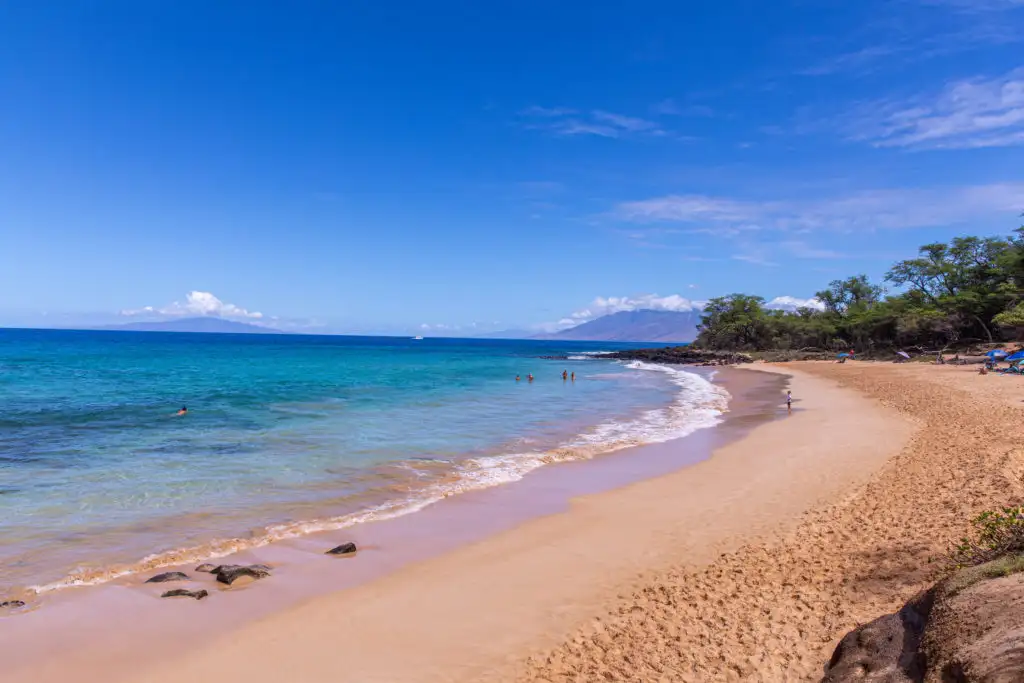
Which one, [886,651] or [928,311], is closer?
[886,651]

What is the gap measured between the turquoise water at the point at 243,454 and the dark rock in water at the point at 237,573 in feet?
4.83

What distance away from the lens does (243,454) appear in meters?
16.8

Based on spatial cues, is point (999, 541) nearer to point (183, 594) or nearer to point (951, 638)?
point (951, 638)

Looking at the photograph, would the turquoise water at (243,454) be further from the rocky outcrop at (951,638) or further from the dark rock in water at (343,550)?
the rocky outcrop at (951,638)

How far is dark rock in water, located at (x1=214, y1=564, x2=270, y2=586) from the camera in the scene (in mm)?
8183

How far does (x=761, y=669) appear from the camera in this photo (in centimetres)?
542

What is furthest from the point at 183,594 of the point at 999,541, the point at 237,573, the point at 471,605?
the point at 999,541

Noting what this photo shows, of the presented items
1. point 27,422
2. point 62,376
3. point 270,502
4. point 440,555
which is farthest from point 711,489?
point 62,376

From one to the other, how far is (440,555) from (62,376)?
46302mm

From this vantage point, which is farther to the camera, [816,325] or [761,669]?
[816,325]

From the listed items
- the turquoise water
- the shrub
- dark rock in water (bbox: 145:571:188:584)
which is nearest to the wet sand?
dark rock in water (bbox: 145:571:188:584)

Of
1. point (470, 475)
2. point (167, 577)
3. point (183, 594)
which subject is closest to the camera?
point (183, 594)

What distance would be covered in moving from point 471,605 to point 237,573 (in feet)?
12.2

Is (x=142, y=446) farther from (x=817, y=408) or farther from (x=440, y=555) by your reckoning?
(x=817, y=408)
